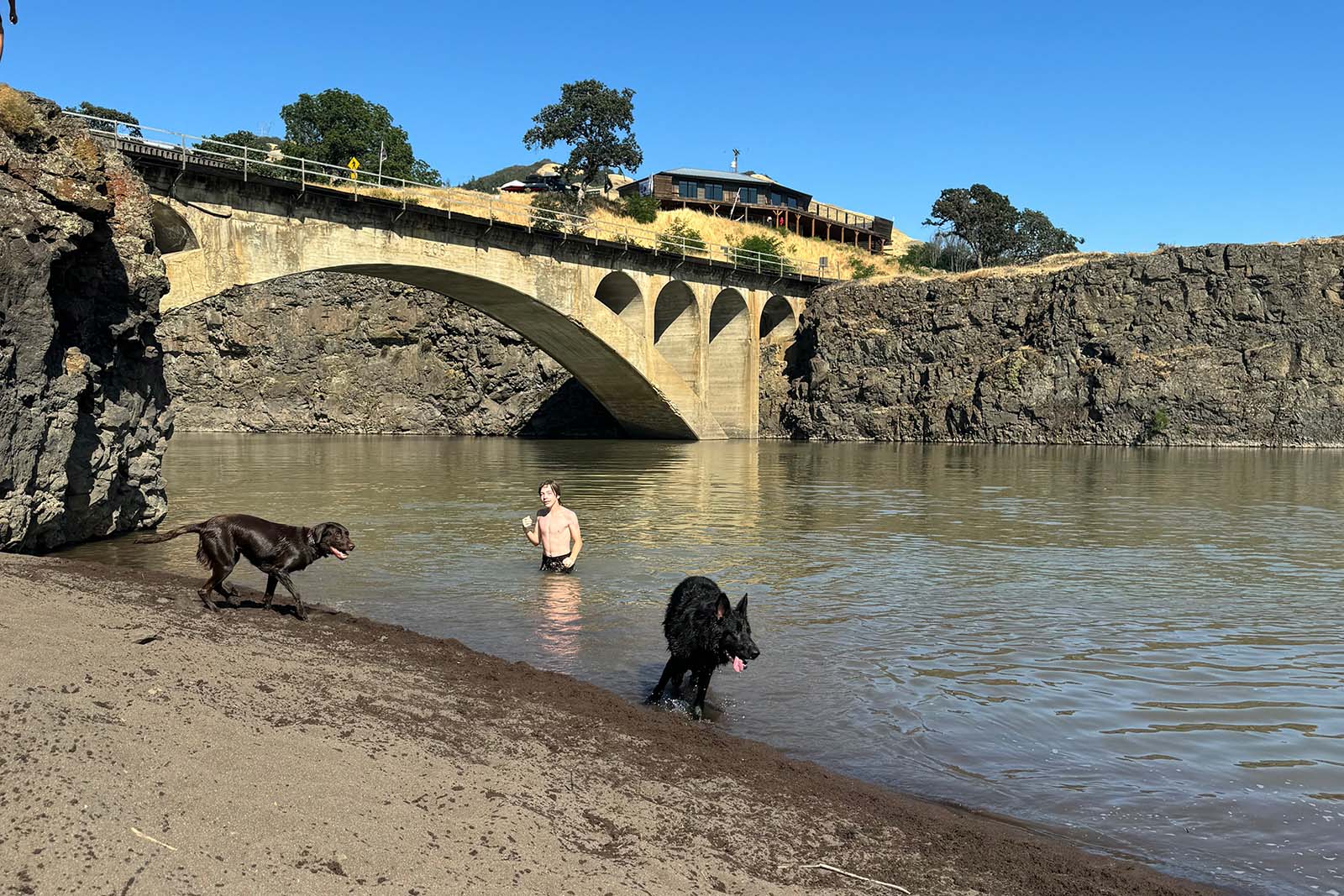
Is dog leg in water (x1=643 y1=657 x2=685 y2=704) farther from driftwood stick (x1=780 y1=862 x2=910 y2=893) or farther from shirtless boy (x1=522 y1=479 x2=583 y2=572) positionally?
shirtless boy (x1=522 y1=479 x2=583 y2=572)

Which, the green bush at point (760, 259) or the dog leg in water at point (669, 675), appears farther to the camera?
the green bush at point (760, 259)

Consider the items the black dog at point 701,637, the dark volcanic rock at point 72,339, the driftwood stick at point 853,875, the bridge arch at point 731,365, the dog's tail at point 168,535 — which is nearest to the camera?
the driftwood stick at point 853,875

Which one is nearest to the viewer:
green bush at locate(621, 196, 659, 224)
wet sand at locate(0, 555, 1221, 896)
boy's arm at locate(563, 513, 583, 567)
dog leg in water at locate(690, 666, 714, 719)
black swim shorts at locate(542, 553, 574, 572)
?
wet sand at locate(0, 555, 1221, 896)

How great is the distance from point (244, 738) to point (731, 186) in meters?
99.0

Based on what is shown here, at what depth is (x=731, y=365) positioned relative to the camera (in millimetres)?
63281

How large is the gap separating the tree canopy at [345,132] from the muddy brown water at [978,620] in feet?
226

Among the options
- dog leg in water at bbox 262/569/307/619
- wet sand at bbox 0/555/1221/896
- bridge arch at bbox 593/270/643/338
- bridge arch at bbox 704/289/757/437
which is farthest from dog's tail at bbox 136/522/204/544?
bridge arch at bbox 704/289/757/437

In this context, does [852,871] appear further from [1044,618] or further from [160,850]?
[1044,618]

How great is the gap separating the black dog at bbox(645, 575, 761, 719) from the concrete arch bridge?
1134 inches

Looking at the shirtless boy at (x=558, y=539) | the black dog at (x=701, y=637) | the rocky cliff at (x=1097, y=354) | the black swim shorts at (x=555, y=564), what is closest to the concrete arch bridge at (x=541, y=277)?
the rocky cliff at (x=1097, y=354)

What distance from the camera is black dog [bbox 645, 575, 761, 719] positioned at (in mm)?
7059

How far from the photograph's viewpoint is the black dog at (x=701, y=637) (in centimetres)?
706

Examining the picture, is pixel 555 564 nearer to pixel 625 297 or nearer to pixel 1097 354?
pixel 625 297

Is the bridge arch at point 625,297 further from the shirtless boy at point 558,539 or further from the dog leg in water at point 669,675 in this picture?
the dog leg in water at point 669,675
